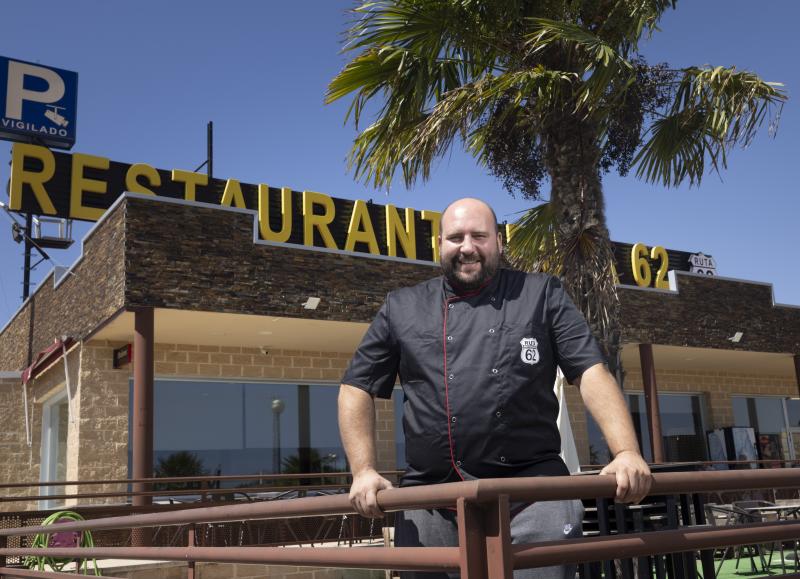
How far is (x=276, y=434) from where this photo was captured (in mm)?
16625

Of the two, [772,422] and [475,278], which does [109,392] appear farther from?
[772,422]

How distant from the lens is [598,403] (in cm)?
240

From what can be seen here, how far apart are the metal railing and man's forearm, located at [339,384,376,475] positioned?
34cm

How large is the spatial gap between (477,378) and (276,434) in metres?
14.6

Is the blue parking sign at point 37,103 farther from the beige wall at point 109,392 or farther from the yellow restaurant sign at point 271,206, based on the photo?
the beige wall at point 109,392

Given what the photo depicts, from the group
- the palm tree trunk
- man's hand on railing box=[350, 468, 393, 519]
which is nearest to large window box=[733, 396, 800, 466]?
the palm tree trunk

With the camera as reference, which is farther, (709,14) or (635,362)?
(635,362)

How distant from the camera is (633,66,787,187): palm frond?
8.42 metres

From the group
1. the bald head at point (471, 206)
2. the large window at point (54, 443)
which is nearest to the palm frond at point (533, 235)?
the bald head at point (471, 206)

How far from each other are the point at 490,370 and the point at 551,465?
0.33m

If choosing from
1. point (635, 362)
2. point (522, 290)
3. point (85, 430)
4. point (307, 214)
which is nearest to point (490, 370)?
point (522, 290)

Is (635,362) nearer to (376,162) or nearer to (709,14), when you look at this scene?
(709,14)

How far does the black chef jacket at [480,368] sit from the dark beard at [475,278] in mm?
34

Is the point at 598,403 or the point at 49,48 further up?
the point at 49,48
